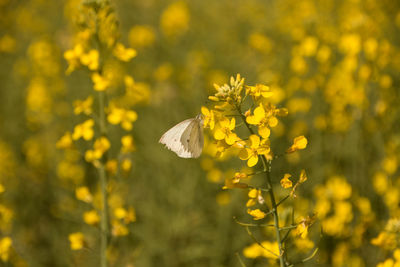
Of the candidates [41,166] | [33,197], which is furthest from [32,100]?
[33,197]

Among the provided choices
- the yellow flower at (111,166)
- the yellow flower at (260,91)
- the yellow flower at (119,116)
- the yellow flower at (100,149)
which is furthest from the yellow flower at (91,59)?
the yellow flower at (260,91)

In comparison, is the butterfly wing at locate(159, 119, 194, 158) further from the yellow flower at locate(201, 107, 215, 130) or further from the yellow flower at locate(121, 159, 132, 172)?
the yellow flower at locate(121, 159, 132, 172)

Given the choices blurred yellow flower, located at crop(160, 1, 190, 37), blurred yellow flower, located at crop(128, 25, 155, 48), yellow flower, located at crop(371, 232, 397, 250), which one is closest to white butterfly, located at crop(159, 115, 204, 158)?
yellow flower, located at crop(371, 232, 397, 250)

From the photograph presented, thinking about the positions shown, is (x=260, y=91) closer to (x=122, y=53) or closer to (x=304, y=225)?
(x=304, y=225)

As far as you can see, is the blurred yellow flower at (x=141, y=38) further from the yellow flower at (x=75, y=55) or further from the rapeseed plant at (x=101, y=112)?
the yellow flower at (x=75, y=55)

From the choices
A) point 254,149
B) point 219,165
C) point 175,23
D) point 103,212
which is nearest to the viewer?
point 254,149

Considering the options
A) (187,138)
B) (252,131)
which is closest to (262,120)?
(252,131)
